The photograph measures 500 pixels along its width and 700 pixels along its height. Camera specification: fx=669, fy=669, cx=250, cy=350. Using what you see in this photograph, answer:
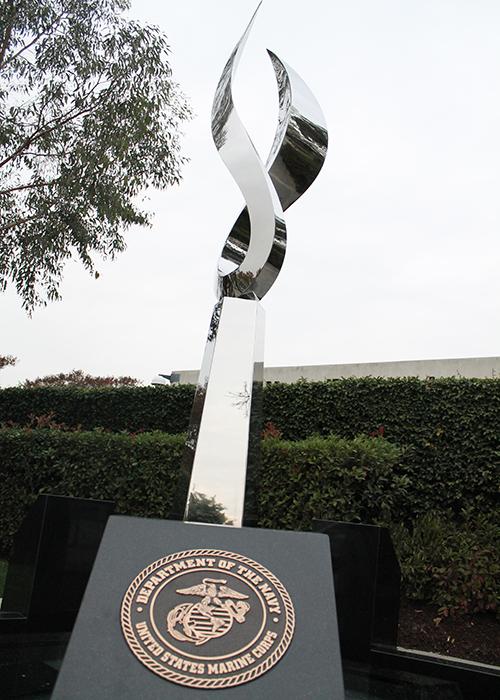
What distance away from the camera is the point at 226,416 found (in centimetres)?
389

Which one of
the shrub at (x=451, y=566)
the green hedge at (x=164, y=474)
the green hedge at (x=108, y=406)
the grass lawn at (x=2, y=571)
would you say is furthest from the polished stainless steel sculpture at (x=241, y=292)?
the green hedge at (x=108, y=406)

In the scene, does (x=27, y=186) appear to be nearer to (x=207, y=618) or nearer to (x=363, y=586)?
(x=363, y=586)

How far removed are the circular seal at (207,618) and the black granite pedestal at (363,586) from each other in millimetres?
1447

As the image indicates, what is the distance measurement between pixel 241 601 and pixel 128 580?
19.7 inches

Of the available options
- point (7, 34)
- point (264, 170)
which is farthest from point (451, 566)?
point (7, 34)

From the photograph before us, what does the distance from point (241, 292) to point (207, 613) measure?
237cm

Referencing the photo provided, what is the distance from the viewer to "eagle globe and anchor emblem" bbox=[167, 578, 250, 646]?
2.72 m

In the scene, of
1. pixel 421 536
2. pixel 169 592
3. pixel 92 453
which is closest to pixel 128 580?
pixel 169 592

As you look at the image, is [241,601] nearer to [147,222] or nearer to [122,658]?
[122,658]

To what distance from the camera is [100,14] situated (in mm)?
9266

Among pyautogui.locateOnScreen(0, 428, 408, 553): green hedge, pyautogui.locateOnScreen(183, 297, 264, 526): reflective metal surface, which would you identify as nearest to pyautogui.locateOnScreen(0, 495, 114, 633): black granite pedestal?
pyautogui.locateOnScreen(183, 297, 264, 526): reflective metal surface

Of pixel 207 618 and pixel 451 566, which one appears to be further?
pixel 451 566

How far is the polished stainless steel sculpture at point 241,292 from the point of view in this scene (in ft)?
11.9

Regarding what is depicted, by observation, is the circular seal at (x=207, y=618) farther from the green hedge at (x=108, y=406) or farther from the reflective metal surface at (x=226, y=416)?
the green hedge at (x=108, y=406)
